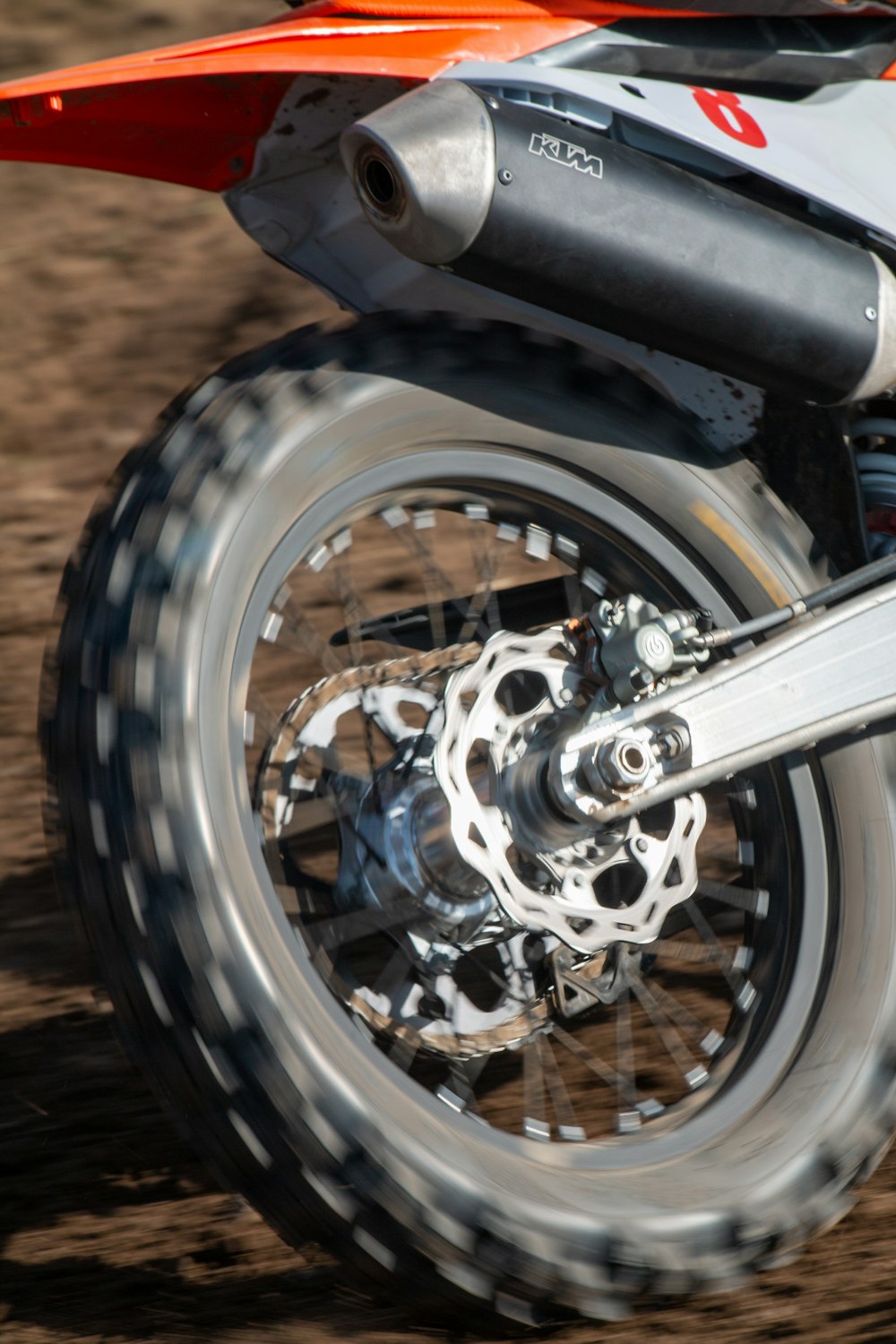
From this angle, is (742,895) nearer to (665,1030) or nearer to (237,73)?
(665,1030)

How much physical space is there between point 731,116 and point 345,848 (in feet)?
2.82

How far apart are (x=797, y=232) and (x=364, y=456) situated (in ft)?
1.62

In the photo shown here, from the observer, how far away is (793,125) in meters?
1.50

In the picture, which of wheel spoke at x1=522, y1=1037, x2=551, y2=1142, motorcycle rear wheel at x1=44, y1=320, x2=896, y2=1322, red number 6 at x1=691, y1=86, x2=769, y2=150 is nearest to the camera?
motorcycle rear wheel at x1=44, y1=320, x2=896, y2=1322

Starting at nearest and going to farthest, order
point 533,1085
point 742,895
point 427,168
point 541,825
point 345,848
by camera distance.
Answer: point 427,168 → point 541,825 → point 345,848 → point 742,895 → point 533,1085

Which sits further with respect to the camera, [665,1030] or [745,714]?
[665,1030]

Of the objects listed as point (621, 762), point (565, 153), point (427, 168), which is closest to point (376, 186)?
point (427, 168)

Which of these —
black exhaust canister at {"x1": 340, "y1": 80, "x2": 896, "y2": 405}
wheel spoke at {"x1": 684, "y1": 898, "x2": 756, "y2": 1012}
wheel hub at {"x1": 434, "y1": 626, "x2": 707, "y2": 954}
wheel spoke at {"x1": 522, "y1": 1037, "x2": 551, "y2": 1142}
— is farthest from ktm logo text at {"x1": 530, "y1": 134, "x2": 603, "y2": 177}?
wheel spoke at {"x1": 522, "y1": 1037, "x2": 551, "y2": 1142}

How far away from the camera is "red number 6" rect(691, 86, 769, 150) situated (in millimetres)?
1444

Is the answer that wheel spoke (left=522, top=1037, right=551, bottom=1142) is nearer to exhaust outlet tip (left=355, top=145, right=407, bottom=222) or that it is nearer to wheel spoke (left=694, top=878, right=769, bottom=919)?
wheel spoke (left=694, top=878, right=769, bottom=919)

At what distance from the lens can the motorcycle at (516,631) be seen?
125 centimetres

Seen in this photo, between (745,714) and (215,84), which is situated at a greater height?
(215,84)

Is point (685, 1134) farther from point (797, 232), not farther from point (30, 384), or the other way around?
point (30, 384)

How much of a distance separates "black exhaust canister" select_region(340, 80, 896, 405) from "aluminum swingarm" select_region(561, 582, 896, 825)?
0.84ft
